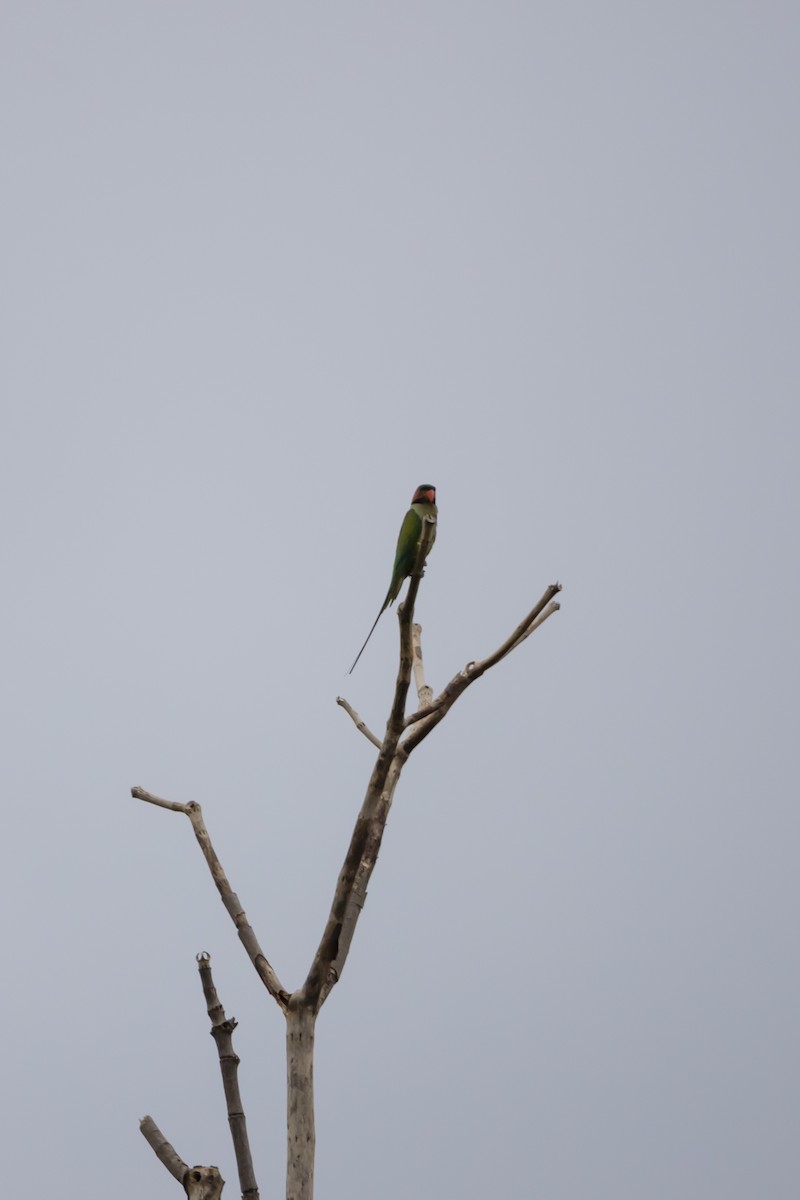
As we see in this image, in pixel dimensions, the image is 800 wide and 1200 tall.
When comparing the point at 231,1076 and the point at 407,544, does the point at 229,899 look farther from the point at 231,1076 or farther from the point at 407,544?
the point at 407,544

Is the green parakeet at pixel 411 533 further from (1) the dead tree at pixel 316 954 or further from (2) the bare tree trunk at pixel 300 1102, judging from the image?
(2) the bare tree trunk at pixel 300 1102

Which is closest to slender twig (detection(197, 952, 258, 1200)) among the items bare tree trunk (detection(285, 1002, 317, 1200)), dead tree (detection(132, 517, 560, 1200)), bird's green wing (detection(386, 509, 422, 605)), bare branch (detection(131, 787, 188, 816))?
dead tree (detection(132, 517, 560, 1200))

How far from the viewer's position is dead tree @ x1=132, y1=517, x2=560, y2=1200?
4.68 metres

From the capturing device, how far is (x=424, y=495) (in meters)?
6.60

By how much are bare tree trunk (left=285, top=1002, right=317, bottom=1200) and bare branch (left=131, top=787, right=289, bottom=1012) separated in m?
0.13

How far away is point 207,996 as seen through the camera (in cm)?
486

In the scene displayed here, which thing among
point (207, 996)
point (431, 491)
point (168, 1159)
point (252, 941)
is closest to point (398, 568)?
point (431, 491)

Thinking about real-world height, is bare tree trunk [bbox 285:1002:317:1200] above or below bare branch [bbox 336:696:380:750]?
below

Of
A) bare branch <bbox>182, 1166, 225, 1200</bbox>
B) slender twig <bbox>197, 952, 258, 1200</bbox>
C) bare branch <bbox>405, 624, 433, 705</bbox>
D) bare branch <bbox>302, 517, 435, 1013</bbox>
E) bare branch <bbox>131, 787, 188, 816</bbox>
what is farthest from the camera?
bare branch <bbox>405, 624, 433, 705</bbox>

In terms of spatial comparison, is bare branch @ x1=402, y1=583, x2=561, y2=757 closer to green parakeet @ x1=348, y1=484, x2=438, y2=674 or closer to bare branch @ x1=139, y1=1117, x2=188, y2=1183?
green parakeet @ x1=348, y1=484, x2=438, y2=674

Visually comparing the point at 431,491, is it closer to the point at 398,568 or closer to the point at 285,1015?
the point at 398,568

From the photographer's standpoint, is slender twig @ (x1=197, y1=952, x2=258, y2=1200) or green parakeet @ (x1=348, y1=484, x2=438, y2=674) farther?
green parakeet @ (x1=348, y1=484, x2=438, y2=674)

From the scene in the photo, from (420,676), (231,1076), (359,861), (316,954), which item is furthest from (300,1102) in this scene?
(420,676)

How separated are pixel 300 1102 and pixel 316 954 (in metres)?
0.59
